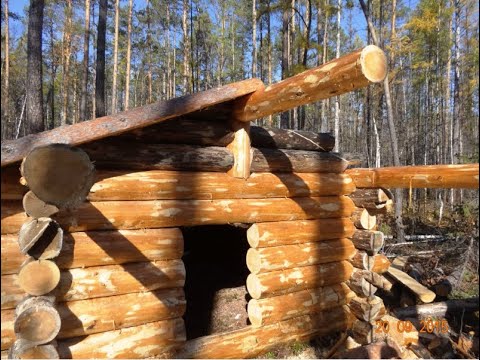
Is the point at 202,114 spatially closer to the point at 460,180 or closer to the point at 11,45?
the point at 460,180

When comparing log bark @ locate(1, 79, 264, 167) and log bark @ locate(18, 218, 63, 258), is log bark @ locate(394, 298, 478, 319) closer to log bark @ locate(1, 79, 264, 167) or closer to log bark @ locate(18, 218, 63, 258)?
log bark @ locate(1, 79, 264, 167)

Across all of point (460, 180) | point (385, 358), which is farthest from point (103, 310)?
point (460, 180)

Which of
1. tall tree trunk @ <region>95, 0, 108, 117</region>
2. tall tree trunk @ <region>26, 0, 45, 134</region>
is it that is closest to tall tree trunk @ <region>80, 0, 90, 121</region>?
tall tree trunk @ <region>95, 0, 108, 117</region>

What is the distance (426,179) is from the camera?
3.44 meters

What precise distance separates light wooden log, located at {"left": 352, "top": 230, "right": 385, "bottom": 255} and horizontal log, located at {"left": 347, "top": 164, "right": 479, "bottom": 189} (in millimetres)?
797

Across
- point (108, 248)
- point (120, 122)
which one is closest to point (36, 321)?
point (108, 248)

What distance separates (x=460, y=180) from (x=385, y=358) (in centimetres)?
254

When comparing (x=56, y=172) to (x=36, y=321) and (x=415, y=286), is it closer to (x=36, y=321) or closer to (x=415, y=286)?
(x=36, y=321)

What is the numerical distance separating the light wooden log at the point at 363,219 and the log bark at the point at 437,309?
1.82m

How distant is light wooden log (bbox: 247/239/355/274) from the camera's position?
4.58 metres

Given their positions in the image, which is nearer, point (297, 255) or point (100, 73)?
point (297, 255)

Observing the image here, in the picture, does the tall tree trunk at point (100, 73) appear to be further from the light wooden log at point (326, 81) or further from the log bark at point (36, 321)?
the log bark at point (36, 321)

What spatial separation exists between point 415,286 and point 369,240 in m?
2.09

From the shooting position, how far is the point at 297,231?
4945 millimetres
